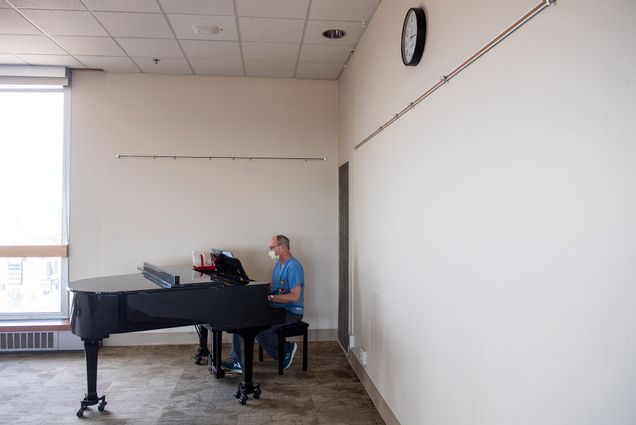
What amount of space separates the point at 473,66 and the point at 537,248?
853 millimetres

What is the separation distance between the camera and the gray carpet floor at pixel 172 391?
11.4 feet

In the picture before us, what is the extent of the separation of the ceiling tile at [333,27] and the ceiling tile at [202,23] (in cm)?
64

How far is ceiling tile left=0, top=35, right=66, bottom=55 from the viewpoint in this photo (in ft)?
14.3

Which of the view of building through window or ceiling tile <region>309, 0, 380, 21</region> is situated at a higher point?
ceiling tile <region>309, 0, 380, 21</region>

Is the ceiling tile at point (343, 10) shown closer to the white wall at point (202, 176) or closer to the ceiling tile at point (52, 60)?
the white wall at point (202, 176)

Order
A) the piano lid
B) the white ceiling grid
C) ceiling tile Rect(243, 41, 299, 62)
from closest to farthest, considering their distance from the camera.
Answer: the piano lid
the white ceiling grid
ceiling tile Rect(243, 41, 299, 62)

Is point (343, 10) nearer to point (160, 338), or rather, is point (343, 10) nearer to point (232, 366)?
point (232, 366)

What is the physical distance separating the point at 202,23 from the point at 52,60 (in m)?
2.05

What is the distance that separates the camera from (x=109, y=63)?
509 cm

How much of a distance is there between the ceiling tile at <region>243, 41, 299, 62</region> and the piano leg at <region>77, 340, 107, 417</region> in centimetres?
289

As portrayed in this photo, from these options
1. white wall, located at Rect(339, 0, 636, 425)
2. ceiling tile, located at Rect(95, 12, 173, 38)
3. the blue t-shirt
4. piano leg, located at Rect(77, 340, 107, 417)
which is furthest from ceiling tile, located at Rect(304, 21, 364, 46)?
piano leg, located at Rect(77, 340, 107, 417)

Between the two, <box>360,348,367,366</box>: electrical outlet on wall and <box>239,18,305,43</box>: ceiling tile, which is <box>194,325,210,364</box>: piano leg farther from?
<box>239,18,305,43</box>: ceiling tile

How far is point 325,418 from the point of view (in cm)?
346

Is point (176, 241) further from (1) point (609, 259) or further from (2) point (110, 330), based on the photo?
(1) point (609, 259)
